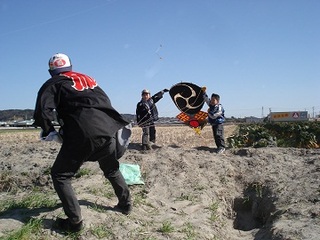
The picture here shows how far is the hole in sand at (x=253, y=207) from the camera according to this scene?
6027 millimetres

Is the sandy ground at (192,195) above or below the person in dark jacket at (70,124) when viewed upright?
below

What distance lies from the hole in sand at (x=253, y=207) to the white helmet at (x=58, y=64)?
365cm

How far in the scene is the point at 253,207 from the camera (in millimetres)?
6406

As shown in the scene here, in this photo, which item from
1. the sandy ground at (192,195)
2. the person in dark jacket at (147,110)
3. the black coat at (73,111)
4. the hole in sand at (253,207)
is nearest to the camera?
the black coat at (73,111)

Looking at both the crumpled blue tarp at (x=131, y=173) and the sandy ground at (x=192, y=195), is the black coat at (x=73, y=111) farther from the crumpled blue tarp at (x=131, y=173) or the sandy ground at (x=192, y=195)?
the crumpled blue tarp at (x=131, y=173)

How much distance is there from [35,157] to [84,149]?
392 centimetres

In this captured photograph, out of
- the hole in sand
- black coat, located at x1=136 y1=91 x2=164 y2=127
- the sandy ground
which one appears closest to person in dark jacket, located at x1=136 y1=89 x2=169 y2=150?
black coat, located at x1=136 y1=91 x2=164 y2=127

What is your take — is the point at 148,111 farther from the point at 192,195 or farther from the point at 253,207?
the point at 253,207

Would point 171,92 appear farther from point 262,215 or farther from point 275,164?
point 262,215

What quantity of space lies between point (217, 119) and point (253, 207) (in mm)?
3887

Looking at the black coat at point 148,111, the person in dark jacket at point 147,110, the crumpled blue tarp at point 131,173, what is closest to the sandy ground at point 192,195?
the crumpled blue tarp at point 131,173

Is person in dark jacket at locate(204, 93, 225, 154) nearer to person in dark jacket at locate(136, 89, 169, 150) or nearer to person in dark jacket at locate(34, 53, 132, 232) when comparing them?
person in dark jacket at locate(136, 89, 169, 150)

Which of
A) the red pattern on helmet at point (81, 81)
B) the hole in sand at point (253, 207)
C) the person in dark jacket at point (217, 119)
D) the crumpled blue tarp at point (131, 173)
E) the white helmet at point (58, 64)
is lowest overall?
the hole in sand at point (253, 207)

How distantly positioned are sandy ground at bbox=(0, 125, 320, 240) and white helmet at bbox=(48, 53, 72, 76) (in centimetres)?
164
